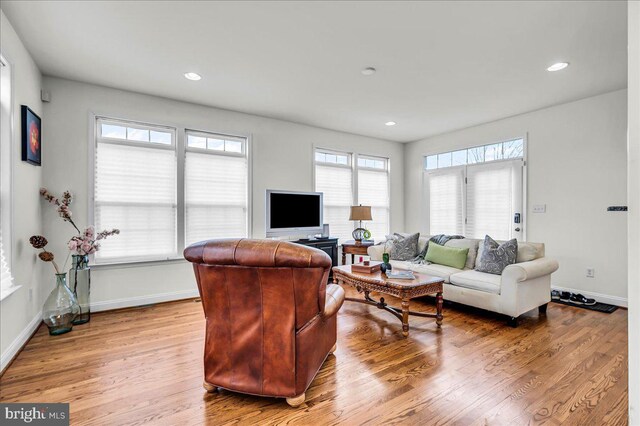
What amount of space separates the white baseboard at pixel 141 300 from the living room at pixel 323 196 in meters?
0.02

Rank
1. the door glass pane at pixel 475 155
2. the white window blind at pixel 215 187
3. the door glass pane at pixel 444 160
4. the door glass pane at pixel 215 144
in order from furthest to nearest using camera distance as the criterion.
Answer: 1. the door glass pane at pixel 444 160
2. the door glass pane at pixel 475 155
3. the door glass pane at pixel 215 144
4. the white window blind at pixel 215 187

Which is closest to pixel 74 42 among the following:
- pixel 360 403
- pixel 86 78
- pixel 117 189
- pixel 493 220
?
pixel 86 78

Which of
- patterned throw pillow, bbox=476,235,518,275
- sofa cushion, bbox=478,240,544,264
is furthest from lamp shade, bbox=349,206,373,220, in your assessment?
sofa cushion, bbox=478,240,544,264

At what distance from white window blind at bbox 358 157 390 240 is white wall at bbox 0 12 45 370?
455 centimetres

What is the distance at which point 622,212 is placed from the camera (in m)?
3.67

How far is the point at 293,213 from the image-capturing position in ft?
15.8

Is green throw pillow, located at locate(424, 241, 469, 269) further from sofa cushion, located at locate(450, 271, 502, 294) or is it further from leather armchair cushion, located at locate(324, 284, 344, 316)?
leather armchair cushion, located at locate(324, 284, 344, 316)

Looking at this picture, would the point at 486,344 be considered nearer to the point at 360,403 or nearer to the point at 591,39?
the point at 360,403

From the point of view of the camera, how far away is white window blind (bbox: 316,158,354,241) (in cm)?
545

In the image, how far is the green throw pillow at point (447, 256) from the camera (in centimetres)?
399

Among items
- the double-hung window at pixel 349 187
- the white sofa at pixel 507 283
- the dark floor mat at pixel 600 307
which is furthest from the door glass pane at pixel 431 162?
the dark floor mat at pixel 600 307

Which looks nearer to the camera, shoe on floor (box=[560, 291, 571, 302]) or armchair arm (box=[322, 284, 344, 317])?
armchair arm (box=[322, 284, 344, 317])

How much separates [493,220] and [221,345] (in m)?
4.55

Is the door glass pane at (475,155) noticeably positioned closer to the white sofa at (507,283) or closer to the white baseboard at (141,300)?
the white sofa at (507,283)
